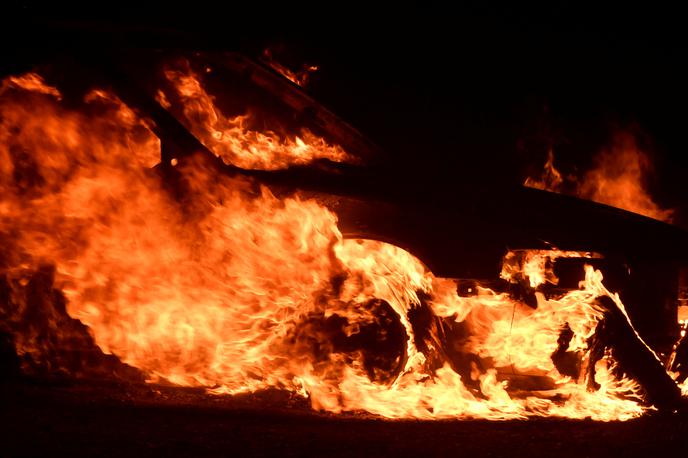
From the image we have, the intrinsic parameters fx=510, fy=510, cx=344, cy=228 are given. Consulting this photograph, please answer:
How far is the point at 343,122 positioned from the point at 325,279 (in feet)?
5.31

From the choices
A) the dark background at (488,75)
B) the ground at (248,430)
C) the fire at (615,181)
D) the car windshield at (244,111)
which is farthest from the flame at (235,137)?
the fire at (615,181)

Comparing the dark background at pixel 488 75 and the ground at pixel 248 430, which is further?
the dark background at pixel 488 75

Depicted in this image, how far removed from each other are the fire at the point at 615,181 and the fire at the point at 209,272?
110 inches

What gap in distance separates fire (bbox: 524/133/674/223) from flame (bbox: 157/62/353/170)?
11.1ft

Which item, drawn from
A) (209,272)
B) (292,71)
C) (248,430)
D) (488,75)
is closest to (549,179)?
(488,75)

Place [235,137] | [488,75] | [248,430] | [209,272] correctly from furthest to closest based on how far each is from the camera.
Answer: [488,75], [235,137], [209,272], [248,430]

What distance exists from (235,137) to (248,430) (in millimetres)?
2923

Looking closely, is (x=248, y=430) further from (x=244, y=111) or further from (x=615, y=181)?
(x=615, y=181)

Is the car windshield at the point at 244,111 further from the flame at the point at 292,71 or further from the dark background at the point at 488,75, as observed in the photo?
the flame at the point at 292,71

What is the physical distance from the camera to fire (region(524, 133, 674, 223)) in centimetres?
709

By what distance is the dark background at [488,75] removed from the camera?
647 cm

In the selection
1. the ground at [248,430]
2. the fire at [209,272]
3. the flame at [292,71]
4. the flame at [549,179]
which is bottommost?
the ground at [248,430]

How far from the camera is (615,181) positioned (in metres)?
7.17

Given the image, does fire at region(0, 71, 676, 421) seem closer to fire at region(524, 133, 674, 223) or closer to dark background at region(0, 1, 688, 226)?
dark background at region(0, 1, 688, 226)
